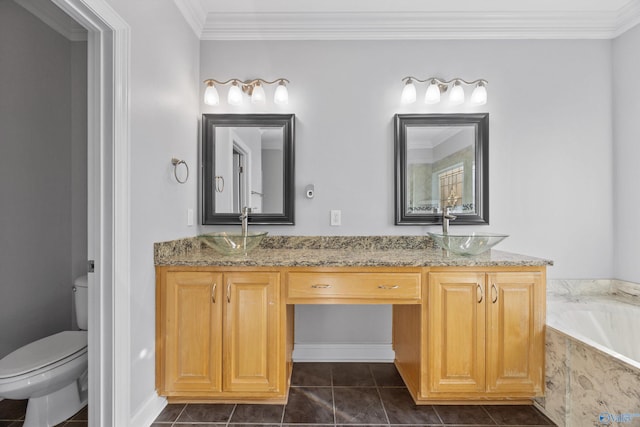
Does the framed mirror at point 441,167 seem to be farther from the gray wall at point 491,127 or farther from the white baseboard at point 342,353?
the white baseboard at point 342,353

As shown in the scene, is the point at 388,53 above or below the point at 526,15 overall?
below

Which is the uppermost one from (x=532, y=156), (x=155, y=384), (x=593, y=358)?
(x=532, y=156)

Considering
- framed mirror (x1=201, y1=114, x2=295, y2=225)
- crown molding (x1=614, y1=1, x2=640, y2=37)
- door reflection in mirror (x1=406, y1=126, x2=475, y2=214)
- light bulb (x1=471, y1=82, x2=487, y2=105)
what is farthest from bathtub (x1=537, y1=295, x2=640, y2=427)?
crown molding (x1=614, y1=1, x2=640, y2=37)

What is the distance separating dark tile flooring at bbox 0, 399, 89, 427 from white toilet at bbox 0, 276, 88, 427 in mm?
35

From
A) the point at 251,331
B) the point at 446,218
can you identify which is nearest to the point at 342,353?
the point at 251,331

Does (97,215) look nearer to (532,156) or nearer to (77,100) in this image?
(77,100)

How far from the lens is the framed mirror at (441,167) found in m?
2.30

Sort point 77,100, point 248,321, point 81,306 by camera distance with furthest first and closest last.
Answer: point 77,100, point 81,306, point 248,321

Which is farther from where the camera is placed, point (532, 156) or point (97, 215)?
point (532, 156)

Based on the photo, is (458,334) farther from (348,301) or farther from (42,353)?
(42,353)

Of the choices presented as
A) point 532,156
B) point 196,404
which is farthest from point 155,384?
point 532,156

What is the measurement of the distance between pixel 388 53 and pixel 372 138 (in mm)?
637

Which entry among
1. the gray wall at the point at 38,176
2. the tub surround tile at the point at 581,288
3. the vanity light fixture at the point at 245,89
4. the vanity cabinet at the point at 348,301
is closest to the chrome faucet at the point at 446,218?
the vanity cabinet at the point at 348,301

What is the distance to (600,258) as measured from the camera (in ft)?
7.64
